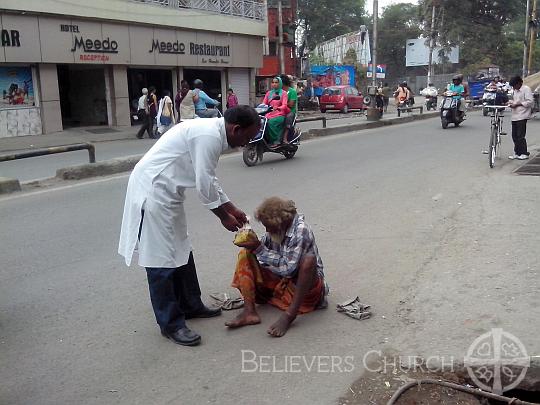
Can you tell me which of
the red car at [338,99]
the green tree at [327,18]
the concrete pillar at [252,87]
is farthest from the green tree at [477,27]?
the concrete pillar at [252,87]

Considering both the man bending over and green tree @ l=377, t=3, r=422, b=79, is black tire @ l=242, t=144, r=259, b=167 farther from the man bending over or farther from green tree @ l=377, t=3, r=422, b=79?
green tree @ l=377, t=3, r=422, b=79

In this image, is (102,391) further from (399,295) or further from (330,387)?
(399,295)

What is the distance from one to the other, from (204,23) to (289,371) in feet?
77.9

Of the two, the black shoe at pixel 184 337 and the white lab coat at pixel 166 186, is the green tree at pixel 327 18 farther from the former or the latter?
the black shoe at pixel 184 337

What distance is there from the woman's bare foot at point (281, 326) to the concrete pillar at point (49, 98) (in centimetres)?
1755

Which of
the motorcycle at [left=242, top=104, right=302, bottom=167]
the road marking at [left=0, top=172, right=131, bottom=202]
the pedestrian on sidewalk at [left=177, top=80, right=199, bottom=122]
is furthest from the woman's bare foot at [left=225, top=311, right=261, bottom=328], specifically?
the pedestrian on sidewalk at [left=177, top=80, right=199, bottom=122]

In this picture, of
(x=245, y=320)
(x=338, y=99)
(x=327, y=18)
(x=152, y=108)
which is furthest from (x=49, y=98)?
(x=327, y=18)

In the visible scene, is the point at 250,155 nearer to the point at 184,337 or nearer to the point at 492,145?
the point at 492,145

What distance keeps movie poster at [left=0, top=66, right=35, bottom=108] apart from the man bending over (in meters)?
16.8

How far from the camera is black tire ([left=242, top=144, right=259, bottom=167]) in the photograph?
1104 cm

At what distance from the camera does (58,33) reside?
1897cm

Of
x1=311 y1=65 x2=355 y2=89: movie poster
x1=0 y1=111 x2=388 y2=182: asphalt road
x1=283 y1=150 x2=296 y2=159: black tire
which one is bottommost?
x1=0 y1=111 x2=388 y2=182: asphalt road

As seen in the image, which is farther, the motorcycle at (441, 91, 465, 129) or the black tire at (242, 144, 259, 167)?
the motorcycle at (441, 91, 465, 129)

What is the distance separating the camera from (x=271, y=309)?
4.16 m
